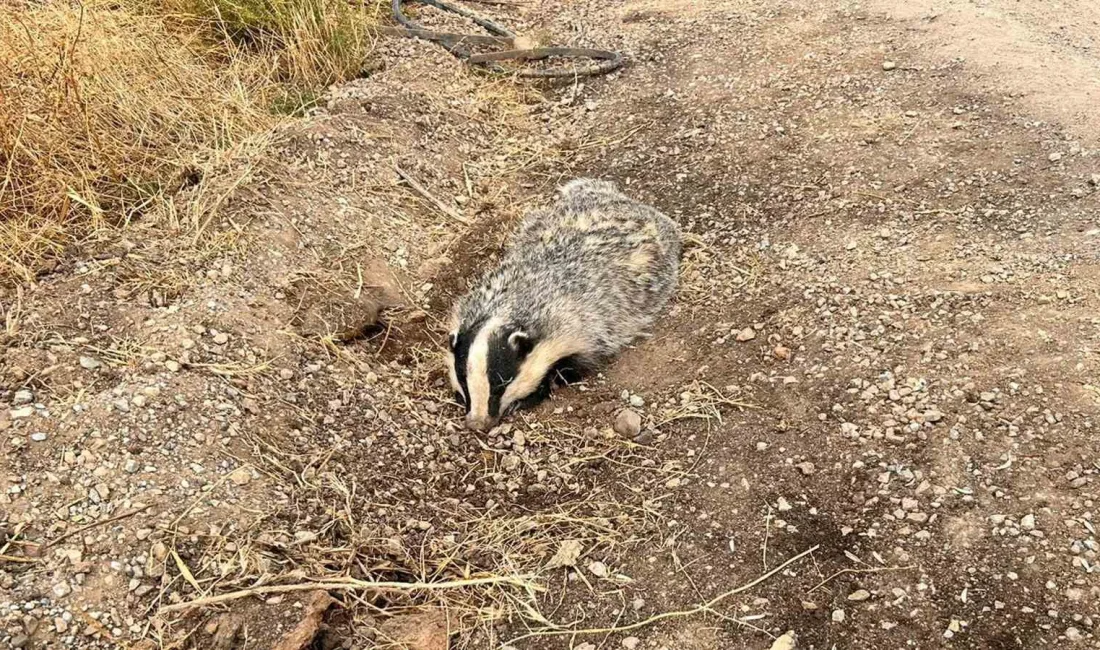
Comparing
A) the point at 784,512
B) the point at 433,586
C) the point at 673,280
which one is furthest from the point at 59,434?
the point at 673,280

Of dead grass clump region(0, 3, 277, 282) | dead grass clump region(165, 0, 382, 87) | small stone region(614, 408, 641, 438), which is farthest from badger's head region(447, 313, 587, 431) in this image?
dead grass clump region(165, 0, 382, 87)

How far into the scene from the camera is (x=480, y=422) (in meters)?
3.93

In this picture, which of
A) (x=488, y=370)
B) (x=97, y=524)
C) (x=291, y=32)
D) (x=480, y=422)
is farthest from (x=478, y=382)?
(x=291, y=32)

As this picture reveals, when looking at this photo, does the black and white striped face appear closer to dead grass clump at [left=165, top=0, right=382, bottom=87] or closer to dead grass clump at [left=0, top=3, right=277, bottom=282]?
dead grass clump at [left=0, top=3, right=277, bottom=282]

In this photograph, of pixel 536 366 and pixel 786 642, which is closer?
pixel 786 642

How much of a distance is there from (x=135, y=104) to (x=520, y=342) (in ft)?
9.75

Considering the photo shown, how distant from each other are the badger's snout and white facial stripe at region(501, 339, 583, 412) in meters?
0.09

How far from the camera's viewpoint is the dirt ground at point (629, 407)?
283 cm

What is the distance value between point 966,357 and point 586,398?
1.93m

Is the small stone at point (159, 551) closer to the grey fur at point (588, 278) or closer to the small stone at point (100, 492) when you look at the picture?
the small stone at point (100, 492)

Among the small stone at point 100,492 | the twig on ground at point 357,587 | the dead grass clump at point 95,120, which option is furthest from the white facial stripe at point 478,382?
the dead grass clump at point 95,120

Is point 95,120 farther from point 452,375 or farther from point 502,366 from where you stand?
point 502,366

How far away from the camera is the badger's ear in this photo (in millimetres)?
4070

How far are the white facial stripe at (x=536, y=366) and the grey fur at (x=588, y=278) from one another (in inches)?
2.3
